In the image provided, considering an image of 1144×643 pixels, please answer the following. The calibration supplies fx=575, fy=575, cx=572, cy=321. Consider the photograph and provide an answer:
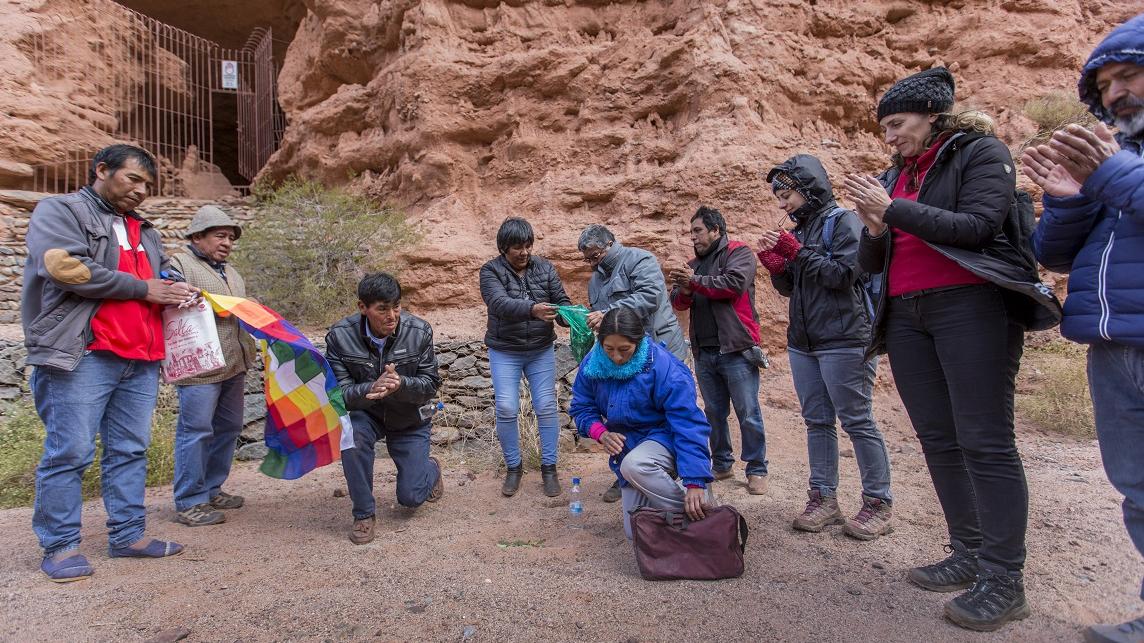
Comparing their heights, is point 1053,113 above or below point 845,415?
above

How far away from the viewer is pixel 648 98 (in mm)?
7613

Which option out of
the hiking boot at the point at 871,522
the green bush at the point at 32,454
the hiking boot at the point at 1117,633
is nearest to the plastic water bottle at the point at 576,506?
the hiking boot at the point at 871,522

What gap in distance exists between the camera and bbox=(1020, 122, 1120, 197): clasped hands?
1657 mm

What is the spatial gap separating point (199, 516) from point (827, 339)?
12.3 ft

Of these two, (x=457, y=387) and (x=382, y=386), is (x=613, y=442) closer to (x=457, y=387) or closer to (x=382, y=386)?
(x=382, y=386)

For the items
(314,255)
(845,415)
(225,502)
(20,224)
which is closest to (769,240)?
(845,415)

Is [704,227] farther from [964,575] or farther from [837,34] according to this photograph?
[837,34]

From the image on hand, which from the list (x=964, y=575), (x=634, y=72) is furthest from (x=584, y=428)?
(x=634, y=72)

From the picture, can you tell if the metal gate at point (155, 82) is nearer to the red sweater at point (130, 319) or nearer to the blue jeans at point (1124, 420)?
the red sweater at point (130, 319)

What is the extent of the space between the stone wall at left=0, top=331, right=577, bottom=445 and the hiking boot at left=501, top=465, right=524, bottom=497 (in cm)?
154

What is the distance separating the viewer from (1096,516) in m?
3.15

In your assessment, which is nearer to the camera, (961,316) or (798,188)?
(961,316)

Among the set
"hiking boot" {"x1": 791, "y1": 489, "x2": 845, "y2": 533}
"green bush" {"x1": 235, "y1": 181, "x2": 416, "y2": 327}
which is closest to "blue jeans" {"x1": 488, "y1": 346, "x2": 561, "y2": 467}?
"hiking boot" {"x1": 791, "y1": 489, "x2": 845, "y2": 533}

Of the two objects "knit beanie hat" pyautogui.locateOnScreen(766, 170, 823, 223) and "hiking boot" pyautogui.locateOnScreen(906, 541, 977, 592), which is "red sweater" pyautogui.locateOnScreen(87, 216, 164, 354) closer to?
"knit beanie hat" pyautogui.locateOnScreen(766, 170, 823, 223)
